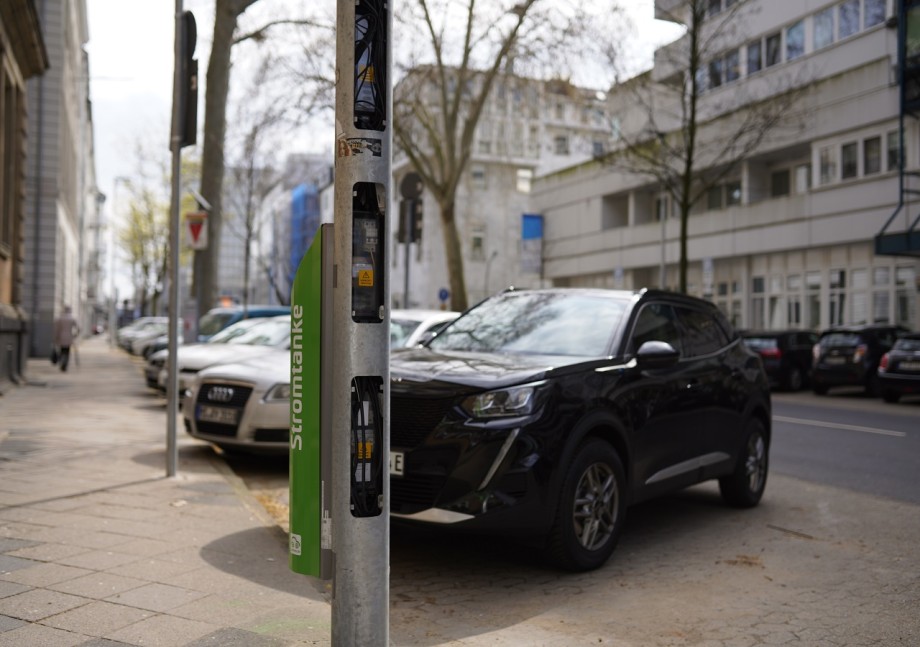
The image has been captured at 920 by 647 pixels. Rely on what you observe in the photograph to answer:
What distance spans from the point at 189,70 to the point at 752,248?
29.9 meters

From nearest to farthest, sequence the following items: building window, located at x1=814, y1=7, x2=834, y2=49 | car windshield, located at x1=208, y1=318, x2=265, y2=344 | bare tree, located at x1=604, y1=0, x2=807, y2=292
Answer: car windshield, located at x1=208, y1=318, x2=265, y2=344 → bare tree, located at x1=604, y1=0, x2=807, y2=292 → building window, located at x1=814, y1=7, x2=834, y2=49

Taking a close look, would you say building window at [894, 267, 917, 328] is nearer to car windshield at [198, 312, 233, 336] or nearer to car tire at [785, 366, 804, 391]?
car tire at [785, 366, 804, 391]

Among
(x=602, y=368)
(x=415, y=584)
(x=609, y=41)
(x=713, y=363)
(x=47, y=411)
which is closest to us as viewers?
(x=415, y=584)

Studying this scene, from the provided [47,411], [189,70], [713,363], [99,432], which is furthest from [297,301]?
[47,411]

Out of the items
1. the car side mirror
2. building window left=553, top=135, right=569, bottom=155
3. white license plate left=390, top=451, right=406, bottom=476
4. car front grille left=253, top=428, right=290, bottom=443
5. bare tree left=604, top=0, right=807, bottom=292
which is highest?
building window left=553, top=135, right=569, bottom=155

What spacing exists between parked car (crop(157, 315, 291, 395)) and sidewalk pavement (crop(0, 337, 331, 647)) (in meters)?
2.89

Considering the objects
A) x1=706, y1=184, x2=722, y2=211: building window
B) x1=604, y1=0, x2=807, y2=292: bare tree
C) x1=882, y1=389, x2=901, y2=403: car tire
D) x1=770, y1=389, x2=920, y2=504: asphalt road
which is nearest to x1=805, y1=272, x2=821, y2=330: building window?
x1=604, y1=0, x2=807, y2=292: bare tree

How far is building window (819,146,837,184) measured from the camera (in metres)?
31.0

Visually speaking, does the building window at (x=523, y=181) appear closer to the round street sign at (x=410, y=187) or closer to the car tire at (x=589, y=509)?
the round street sign at (x=410, y=187)

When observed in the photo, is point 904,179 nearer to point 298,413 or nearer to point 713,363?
point 713,363

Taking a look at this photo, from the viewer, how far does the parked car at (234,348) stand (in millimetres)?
12484

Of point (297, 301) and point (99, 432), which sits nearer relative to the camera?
point (297, 301)

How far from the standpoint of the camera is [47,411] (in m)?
13.5

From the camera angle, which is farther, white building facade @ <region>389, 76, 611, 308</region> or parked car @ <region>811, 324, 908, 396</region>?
white building facade @ <region>389, 76, 611, 308</region>
